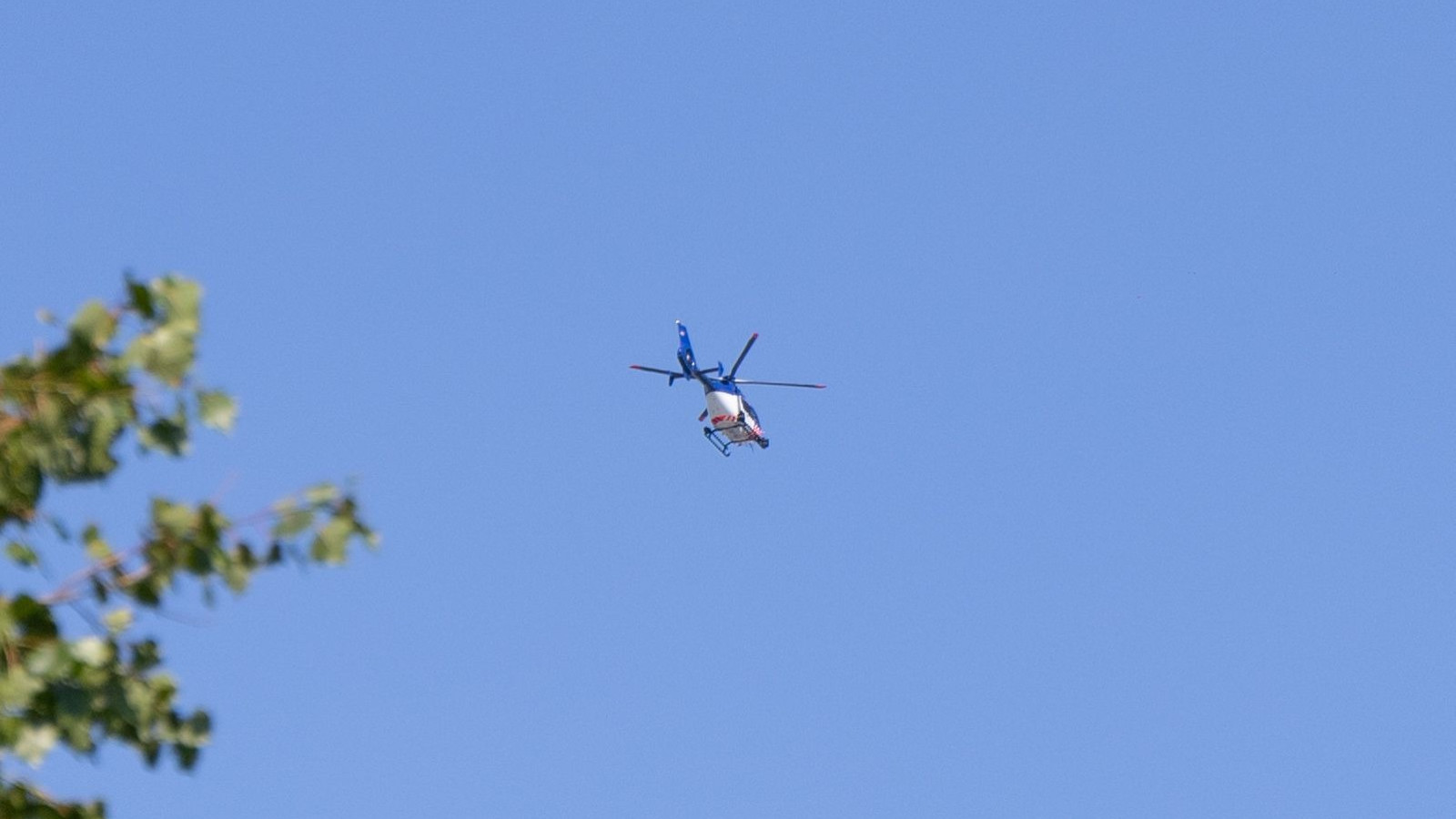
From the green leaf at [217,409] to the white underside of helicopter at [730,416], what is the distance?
6587 centimetres

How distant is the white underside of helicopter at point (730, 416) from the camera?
7981 cm

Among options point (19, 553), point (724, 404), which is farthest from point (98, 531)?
point (724, 404)

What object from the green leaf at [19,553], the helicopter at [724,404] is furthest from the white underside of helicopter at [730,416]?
the green leaf at [19,553]

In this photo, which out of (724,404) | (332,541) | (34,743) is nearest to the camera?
(34,743)

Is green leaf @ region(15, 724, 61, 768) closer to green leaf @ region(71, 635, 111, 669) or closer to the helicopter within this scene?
green leaf @ region(71, 635, 111, 669)

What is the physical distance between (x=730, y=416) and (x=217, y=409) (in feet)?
216

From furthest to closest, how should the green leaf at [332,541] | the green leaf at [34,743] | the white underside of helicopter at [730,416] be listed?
the white underside of helicopter at [730,416] < the green leaf at [332,541] < the green leaf at [34,743]

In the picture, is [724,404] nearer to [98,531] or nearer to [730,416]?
[730,416]

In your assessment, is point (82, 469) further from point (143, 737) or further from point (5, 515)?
point (143, 737)

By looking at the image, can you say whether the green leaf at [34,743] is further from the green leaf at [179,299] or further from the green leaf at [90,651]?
the green leaf at [179,299]

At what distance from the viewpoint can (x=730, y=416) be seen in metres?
79.8

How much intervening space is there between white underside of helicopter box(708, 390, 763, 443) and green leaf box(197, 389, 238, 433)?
6587 centimetres

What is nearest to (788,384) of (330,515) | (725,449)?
(725,449)

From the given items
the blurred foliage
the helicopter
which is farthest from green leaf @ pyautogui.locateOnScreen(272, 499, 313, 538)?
the helicopter
